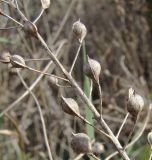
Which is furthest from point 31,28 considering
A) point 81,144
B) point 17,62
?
point 81,144

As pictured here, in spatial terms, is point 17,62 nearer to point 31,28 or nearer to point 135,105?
point 31,28

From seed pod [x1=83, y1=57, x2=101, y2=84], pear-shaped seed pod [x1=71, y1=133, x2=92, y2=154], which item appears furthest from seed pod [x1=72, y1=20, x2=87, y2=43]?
pear-shaped seed pod [x1=71, y1=133, x2=92, y2=154]

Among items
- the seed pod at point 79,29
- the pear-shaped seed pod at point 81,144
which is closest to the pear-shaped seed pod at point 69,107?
the pear-shaped seed pod at point 81,144

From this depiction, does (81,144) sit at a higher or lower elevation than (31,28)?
lower

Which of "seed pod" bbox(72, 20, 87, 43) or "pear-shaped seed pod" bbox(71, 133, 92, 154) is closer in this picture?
"pear-shaped seed pod" bbox(71, 133, 92, 154)

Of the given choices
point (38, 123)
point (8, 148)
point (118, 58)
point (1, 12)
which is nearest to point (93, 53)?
point (118, 58)

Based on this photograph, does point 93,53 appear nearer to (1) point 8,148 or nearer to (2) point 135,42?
(2) point 135,42

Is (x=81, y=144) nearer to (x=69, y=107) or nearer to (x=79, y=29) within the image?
(x=69, y=107)

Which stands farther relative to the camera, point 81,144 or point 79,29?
point 79,29

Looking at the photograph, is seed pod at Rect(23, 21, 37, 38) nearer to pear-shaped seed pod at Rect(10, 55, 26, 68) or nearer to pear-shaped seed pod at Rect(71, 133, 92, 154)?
pear-shaped seed pod at Rect(10, 55, 26, 68)

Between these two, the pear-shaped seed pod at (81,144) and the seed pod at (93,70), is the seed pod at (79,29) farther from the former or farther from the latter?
the pear-shaped seed pod at (81,144)
